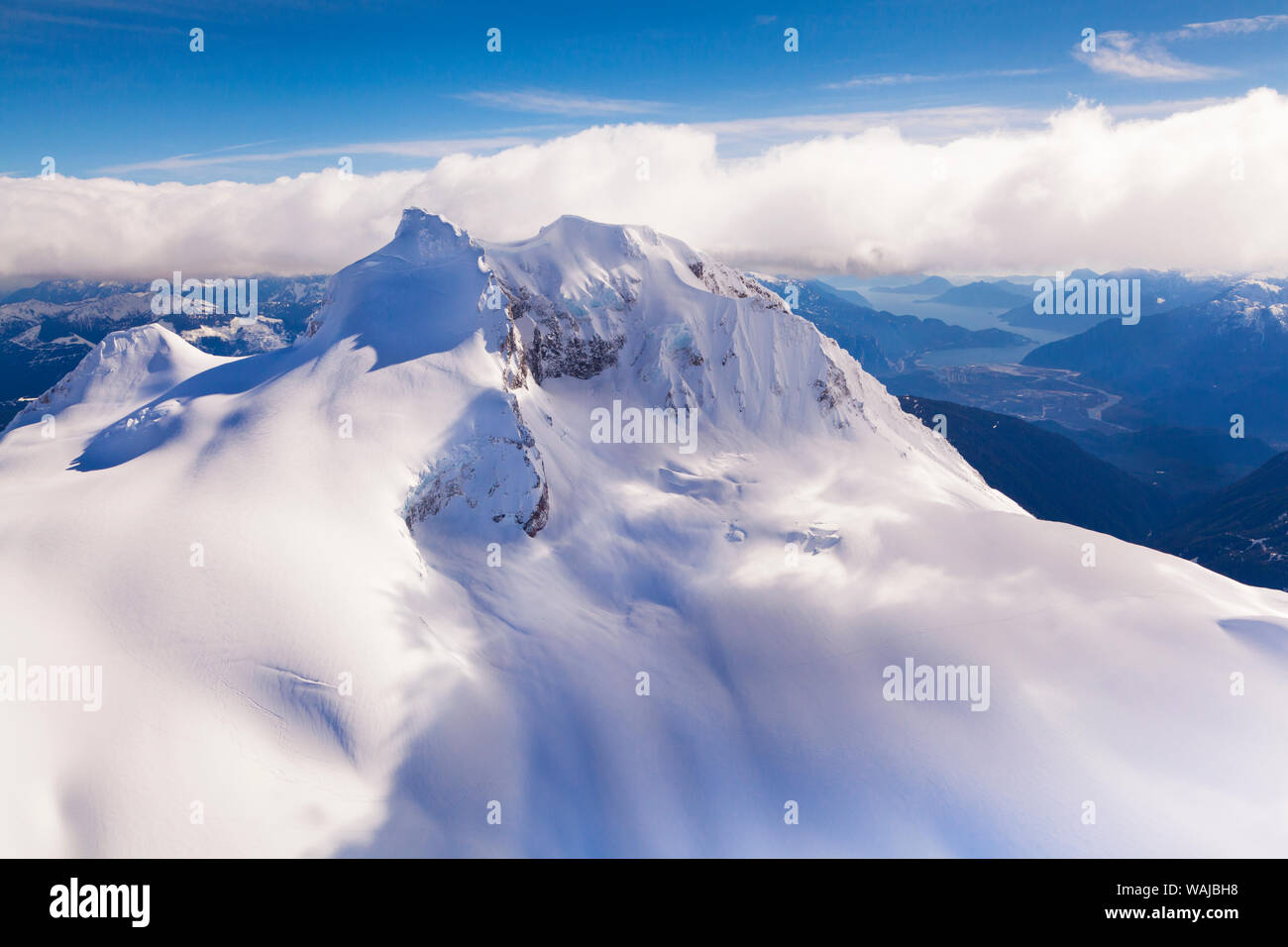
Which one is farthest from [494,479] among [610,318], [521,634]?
[610,318]

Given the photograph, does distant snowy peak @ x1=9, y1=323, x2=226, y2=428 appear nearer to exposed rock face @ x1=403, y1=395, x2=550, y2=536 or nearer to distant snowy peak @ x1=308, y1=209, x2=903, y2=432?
distant snowy peak @ x1=308, y1=209, x2=903, y2=432

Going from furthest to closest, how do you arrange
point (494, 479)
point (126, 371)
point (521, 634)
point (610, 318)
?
point (610, 318)
point (126, 371)
point (494, 479)
point (521, 634)

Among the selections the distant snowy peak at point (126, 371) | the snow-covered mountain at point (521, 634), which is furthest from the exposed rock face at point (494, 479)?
the distant snowy peak at point (126, 371)

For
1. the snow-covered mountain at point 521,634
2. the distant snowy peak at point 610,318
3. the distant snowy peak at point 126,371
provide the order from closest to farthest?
the snow-covered mountain at point 521,634 < the distant snowy peak at point 126,371 < the distant snowy peak at point 610,318

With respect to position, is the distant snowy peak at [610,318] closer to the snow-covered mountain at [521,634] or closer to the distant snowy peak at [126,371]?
the snow-covered mountain at [521,634]

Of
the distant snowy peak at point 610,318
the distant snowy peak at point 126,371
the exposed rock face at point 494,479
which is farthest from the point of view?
the distant snowy peak at point 610,318

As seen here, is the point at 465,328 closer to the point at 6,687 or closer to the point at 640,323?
the point at 640,323

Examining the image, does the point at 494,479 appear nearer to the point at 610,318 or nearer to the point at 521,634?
the point at 521,634

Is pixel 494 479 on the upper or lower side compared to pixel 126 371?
lower

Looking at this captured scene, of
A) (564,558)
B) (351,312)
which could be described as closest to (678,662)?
(564,558)

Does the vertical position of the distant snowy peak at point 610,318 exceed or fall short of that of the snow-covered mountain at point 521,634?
it exceeds it
